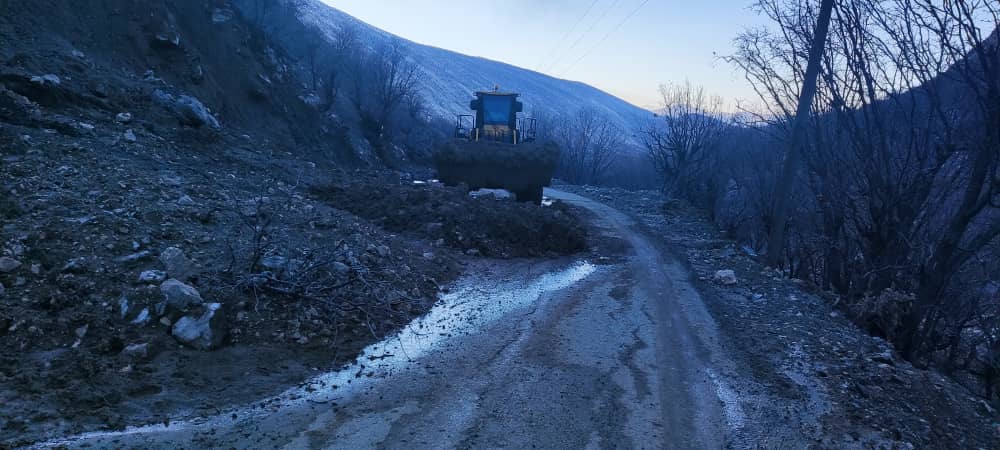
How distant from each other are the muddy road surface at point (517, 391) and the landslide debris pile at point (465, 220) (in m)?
2.48

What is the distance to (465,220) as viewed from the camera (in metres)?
9.98

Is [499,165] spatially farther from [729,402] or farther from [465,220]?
[729,402]

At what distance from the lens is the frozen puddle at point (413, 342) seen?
3.91 metres

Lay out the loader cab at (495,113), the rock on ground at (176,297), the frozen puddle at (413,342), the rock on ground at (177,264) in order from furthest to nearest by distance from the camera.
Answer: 1. the loader cab at (495,113)
2. the rock on ground at (177,264)
3. the rock on ground at (176,297)
4. the frozen puddle at (413,342)

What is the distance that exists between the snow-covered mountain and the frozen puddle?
5041 centimetres

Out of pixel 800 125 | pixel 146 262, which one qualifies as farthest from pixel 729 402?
pixel 800 125

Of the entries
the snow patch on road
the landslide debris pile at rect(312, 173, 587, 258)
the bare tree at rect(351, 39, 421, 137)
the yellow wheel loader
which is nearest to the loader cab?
the yellow wheel loader

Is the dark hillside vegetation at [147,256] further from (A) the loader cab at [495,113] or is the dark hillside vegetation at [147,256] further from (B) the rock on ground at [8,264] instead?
(A) the loader cab at [495,113]

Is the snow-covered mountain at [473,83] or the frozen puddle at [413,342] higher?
the snow-covered mountain at [473,83]

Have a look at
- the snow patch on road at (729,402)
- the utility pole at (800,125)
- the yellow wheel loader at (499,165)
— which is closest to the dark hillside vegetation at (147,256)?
the snow patch on road at (729,402)

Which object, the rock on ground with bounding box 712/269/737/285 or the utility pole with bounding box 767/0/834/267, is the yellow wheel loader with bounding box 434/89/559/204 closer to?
the utility pole with bounding box 767/0/834/267

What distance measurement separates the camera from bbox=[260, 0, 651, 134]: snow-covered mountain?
66812 mm

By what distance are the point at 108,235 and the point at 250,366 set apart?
87.7 inches

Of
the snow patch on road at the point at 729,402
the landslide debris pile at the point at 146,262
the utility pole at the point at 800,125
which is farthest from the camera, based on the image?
the utility pole at the point at 800,125
